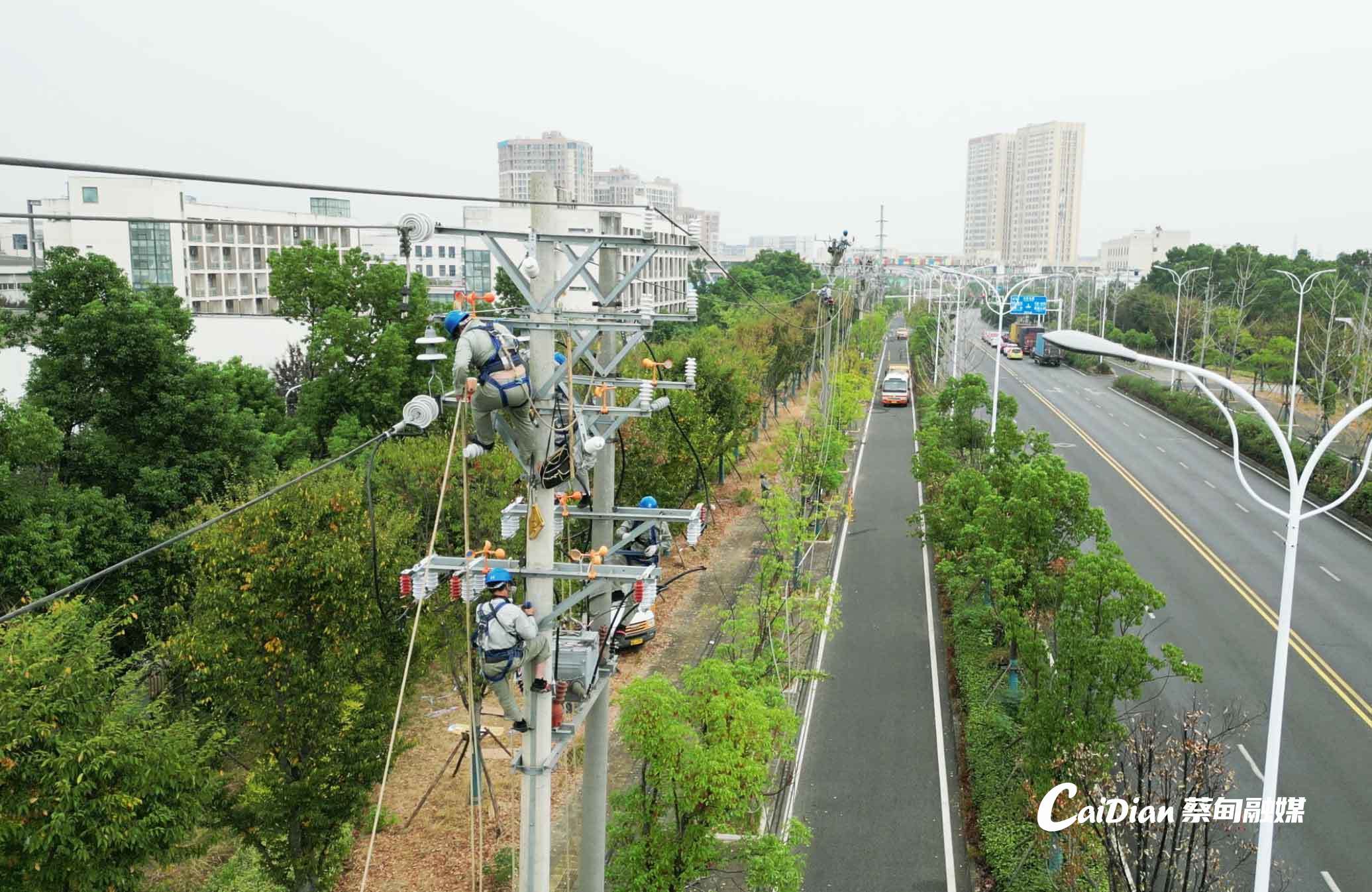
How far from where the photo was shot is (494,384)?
7.57m

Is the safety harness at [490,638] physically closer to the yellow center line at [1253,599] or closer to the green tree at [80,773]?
the green tree at [80,773]

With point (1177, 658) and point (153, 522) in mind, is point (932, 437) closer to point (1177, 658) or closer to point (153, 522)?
point (1177, 658)

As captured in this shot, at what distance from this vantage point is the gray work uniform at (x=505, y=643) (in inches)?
306

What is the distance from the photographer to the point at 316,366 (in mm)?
31734

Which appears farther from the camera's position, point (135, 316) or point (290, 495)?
point (135, 316)

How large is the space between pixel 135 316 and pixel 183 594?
324 inches

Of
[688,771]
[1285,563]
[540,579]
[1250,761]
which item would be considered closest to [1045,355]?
[1250,761]

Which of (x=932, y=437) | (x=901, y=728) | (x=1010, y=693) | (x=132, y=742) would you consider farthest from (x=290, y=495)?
(x=932, y=437)

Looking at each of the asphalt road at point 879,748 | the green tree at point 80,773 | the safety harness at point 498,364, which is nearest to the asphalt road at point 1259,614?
the asphalt road at point 879,748

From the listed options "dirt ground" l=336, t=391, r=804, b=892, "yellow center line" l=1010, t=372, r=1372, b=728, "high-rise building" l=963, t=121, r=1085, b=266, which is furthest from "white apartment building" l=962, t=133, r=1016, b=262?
"dirt ground" l=336, t=391, r=804, b=892

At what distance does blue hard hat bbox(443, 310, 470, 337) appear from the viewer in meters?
7.74

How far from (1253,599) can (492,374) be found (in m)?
24.2

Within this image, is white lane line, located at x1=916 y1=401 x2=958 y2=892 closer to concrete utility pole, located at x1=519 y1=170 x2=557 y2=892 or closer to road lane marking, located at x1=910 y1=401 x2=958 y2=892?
road lane marking, located at x1=910 y1=401 x2=958 y2=892

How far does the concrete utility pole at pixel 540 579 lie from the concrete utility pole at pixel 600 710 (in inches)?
48.1
